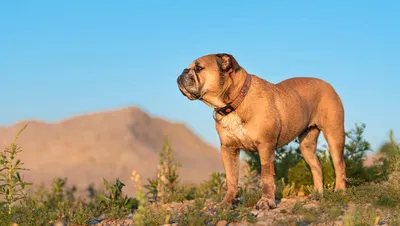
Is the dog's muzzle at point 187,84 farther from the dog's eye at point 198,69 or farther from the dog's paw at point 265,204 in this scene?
the dog's paw at point 265,204

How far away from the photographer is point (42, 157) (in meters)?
22.4

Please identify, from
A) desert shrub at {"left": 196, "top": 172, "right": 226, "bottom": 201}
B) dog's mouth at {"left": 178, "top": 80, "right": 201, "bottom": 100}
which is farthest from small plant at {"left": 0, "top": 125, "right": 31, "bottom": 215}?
desert shrub at {"left": 196, "top": 172, "right": 226, "bottom": 201}

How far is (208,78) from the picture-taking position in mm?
7426

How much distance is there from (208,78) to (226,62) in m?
0.38

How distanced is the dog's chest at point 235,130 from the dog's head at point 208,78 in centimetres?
31

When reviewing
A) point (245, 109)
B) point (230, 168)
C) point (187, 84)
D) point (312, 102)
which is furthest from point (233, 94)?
point (312, 102)

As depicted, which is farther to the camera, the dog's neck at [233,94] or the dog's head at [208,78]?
the dog's neck at [233,94]

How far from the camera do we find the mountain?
2147 cm

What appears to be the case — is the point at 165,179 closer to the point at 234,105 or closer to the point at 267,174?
the point at 267,174

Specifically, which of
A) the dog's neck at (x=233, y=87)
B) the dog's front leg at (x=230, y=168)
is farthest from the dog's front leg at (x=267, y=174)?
the dog's neck at (x=233, y=87)

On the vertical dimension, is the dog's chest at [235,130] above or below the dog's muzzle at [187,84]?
below

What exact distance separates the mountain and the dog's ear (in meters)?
13.4

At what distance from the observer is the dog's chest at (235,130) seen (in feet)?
25.4

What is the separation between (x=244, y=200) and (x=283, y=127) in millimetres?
1333
